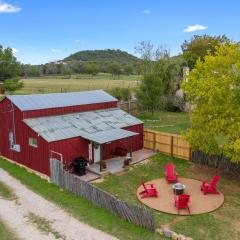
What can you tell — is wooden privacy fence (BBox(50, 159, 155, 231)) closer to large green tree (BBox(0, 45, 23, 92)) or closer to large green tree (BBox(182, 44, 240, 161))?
large green tree (BBox(182, 44, 240, 161))

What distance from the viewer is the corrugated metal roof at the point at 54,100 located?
25.4 meters

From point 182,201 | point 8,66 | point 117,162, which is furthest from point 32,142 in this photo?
point 8,66

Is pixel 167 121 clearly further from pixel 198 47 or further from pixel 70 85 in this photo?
pixel 70 85

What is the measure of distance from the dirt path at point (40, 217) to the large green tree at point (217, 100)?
9271mm

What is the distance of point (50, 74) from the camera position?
13700 centimetres

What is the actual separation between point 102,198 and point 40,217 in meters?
3.29

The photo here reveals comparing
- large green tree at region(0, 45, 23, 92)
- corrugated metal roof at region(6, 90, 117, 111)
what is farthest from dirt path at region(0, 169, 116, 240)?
large green tree at region(0, 45, 23, 92)

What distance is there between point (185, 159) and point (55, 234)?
14.0m

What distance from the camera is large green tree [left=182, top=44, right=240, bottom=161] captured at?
19.9 m

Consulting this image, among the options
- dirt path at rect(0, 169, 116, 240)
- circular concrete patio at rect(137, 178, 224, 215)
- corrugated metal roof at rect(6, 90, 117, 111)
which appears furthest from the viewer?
corrugated metal roof at rect(6, 90, 117, 111)

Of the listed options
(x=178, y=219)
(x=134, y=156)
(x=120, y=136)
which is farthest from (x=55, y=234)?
(x=134, y=156)

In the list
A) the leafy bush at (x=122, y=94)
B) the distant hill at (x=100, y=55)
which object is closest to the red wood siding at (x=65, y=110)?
the leafy bush at (x=122, y=94)

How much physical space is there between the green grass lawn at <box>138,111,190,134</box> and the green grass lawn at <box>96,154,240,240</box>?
994cm

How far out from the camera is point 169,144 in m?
27.5
